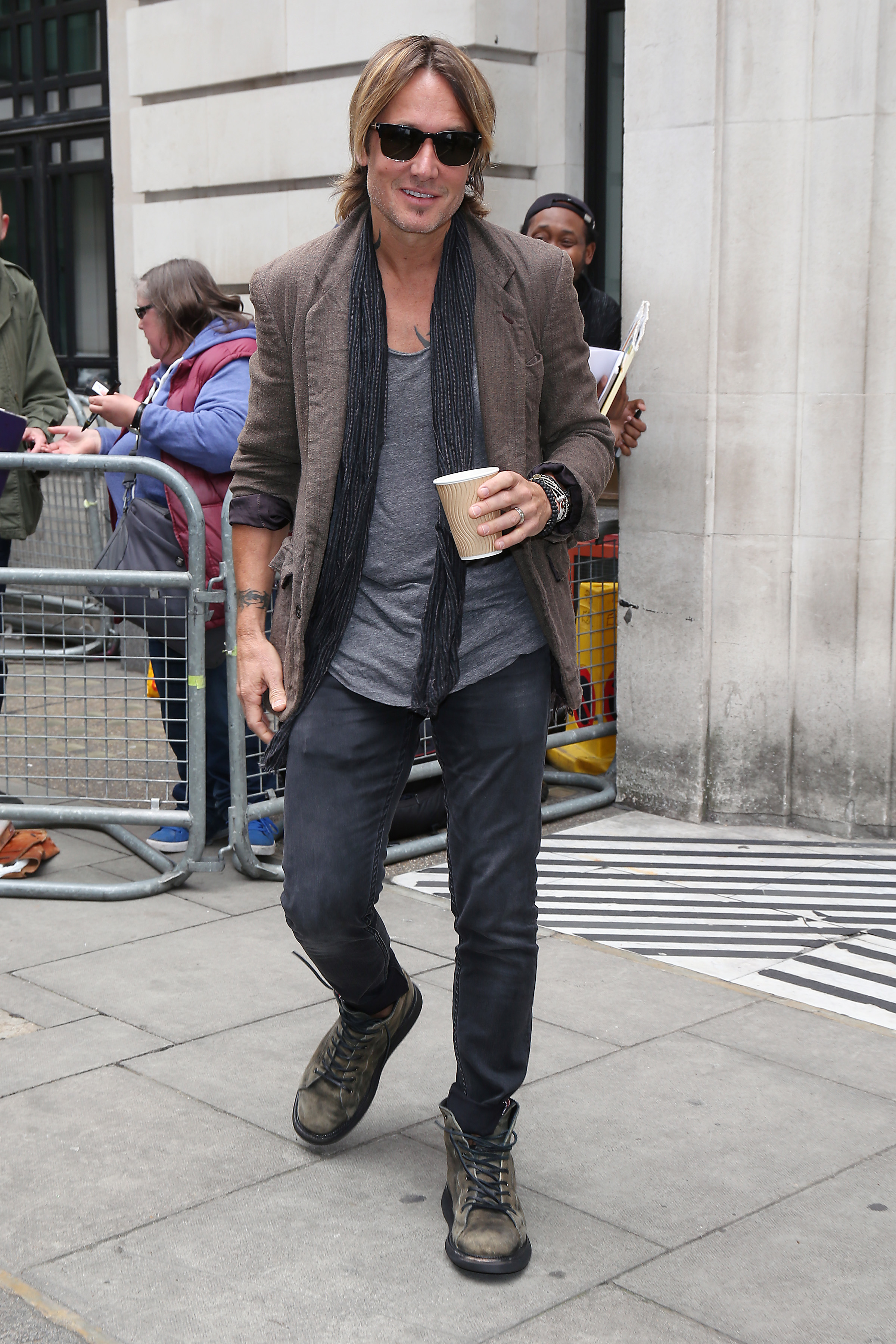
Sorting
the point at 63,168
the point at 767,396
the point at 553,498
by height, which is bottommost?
the point at 553,498

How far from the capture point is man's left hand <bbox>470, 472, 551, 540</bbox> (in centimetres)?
264

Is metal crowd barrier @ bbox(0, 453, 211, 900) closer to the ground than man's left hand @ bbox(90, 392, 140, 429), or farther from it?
closer to the ground

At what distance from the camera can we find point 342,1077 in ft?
11.1

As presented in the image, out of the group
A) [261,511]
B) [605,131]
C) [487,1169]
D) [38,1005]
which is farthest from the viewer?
[605,131]

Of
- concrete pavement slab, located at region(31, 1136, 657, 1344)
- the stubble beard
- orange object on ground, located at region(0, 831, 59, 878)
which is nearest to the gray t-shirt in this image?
the stubble beard

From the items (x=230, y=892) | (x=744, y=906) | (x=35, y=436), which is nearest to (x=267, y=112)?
(x=35, y=436)

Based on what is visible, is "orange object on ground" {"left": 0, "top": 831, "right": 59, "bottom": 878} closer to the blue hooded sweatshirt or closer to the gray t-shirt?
the blue hooded sweatshirt

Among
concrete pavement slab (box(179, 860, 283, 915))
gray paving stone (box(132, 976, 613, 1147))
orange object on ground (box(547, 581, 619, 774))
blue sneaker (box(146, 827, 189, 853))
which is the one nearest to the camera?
gray paving stone (box(132, 976, 613, 1147))

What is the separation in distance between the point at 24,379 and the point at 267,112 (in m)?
2.78

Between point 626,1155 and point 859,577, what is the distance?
2864mm

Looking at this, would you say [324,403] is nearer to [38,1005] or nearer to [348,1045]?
[348,1045]

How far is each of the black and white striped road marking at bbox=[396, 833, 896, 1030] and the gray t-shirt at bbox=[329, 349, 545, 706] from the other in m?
1.85

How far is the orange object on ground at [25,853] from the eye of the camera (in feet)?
17.8

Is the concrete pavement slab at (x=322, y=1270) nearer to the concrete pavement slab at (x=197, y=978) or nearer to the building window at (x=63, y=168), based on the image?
the concrete pavement slab at (x=197, y=978)
